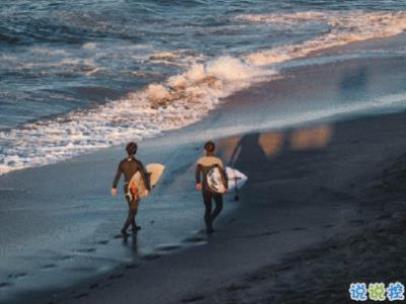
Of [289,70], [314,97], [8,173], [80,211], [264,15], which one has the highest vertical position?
[264,15]

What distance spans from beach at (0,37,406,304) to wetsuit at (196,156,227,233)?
0.69 ft

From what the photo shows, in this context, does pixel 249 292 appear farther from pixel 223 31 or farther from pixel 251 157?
pixel 223 31

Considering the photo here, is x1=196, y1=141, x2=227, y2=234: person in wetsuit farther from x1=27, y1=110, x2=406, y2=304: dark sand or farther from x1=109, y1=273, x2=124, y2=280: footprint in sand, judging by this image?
x1=109, y1=273, x2=124, y2=280: footprint in sand

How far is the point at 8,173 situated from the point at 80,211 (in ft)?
9.39

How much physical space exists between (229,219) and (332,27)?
2530 centimetres

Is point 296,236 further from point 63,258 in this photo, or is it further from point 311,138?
point 311,138

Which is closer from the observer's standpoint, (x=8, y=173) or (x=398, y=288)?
(x=398, y=288)

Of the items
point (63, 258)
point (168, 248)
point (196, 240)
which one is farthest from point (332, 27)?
point (63, 258)

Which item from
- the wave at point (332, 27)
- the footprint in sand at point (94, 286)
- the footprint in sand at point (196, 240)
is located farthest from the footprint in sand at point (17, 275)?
the wave at point (332, 27)

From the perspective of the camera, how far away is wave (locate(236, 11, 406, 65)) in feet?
98.7

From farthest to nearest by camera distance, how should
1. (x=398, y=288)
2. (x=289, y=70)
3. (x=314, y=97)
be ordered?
(x=289, y=70), (x=314, y=97), (x=398, y=288)

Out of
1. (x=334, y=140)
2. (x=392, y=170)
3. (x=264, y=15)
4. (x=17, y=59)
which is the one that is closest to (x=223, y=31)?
(x=264, y=15)

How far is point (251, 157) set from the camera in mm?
16375

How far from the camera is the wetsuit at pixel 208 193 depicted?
12500mm
